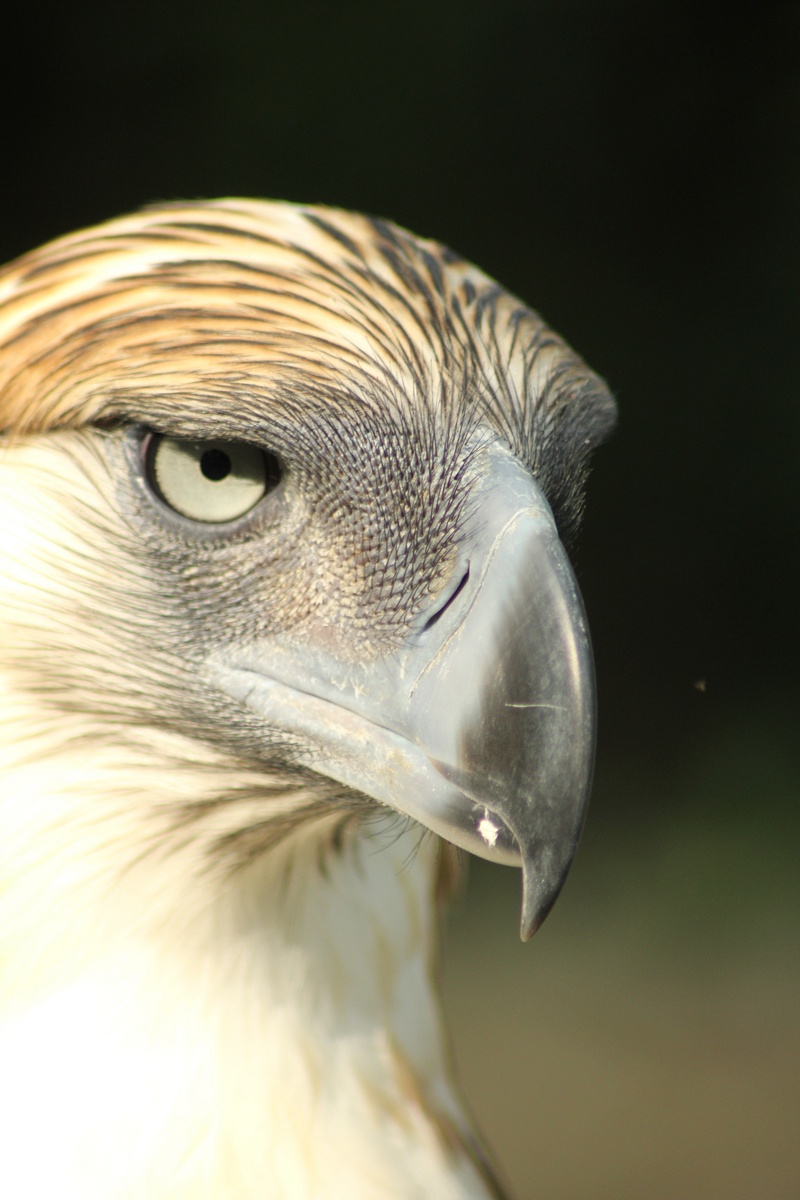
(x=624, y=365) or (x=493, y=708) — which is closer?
(x=493, y=708)

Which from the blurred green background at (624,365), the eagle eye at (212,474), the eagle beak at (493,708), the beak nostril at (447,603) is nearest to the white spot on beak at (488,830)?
the eagle beak at (493,708)

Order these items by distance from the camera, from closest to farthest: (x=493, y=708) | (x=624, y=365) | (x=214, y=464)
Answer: (x=493, y=708), (x=214, y=464), (x=624, y=365)

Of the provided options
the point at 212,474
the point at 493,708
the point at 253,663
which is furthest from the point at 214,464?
the point at 493,708

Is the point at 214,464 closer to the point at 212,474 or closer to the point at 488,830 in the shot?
the point at 212,474

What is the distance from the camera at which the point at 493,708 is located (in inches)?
44.4

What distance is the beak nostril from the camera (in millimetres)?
1189

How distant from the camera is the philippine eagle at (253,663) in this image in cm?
118

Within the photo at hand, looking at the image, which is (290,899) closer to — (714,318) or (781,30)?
(714,318)

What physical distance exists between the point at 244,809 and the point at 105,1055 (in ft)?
0.95

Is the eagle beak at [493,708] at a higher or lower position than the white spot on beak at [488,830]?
higher

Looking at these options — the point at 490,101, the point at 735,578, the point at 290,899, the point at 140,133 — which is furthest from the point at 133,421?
the point at 735,578

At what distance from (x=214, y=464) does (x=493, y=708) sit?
371 millimetres

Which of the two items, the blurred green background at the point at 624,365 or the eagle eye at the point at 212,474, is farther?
the blurred green background at the point at 624,365

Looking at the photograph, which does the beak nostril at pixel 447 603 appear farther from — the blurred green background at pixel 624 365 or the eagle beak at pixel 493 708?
the blurred green background at pixel 624 365
